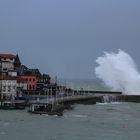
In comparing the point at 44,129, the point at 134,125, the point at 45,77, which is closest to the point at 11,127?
the point at 44,129

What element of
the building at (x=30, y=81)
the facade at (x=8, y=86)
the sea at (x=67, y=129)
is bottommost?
the sea at (x=67, y=129)

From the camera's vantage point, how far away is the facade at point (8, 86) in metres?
148

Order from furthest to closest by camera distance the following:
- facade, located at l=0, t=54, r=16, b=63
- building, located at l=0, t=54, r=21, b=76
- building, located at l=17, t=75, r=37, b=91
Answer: facade, located at l=0, t=54, r=16, b=63, building, located at l=17, t=75, r=37, b=91, building, located at l=0, t=54, r=21, b=76

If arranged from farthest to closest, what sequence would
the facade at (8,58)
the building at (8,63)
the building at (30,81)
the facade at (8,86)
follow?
the facade at (8,58), the building at (30,81), the building at (8,63), the facade at (8,86)

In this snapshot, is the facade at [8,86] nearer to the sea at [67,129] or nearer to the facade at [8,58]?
the facade at [8,58]

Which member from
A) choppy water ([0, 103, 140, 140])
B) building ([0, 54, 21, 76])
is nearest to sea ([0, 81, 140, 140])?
choppy water ([0, 103, 140, 140])

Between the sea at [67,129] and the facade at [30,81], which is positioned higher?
the facade at [30,81]

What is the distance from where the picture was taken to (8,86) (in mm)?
150250

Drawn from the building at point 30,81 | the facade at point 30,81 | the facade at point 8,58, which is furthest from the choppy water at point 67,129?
the facade at point 8,58

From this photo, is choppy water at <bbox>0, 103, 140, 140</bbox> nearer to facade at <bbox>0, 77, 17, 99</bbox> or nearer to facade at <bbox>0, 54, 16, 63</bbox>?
facade at <bbox>0, 77, 17, 99</bbox>

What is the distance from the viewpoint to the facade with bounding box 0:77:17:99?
14800 cm

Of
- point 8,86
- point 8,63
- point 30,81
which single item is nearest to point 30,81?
point 30,81

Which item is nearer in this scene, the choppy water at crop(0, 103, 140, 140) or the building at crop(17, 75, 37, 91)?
the choppy water at crop(0, 103, 140, 140)

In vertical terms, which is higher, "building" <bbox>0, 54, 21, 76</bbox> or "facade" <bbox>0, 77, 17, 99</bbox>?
"building" <bbox>0, 54, 21, 76</bbox>
